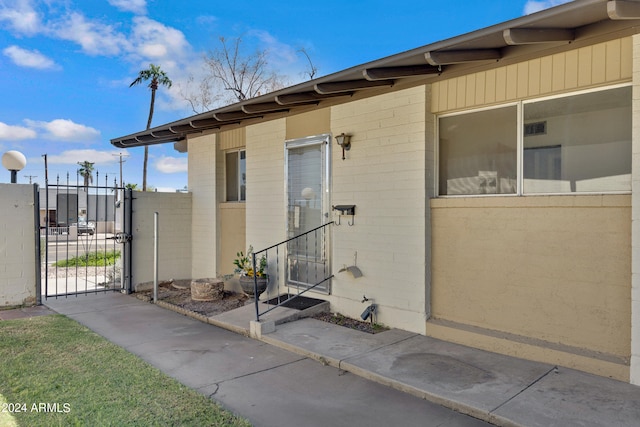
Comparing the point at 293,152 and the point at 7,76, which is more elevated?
the point at 7,76

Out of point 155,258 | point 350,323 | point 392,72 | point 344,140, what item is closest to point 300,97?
point 344,140

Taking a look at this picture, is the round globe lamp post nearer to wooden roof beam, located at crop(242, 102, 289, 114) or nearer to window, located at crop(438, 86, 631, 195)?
wooden roof beam, located at crop(242, 102, 289, 114)

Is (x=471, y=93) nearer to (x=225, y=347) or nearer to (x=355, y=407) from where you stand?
(x=355, y=407)

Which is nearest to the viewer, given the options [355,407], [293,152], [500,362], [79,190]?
[355,407]

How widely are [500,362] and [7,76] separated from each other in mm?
15131

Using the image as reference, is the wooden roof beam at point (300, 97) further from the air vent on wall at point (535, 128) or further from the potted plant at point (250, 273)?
the potted plant at point (250, 273)

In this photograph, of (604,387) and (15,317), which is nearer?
(604,387)

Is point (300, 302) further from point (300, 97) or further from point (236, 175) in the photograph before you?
point (236, 175)

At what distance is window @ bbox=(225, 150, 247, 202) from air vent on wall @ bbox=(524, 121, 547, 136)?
506 cm

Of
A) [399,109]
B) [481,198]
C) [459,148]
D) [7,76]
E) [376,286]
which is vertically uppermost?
[7,76]

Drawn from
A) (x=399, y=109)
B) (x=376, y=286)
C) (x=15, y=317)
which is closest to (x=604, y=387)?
(x=376, y=286)

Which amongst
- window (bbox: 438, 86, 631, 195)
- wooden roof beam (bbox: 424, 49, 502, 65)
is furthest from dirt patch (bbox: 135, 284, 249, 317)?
wooden roof beam (bbox: 424, 49, 502, 65)

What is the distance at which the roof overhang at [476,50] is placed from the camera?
3211mm

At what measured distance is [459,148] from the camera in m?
4.83
